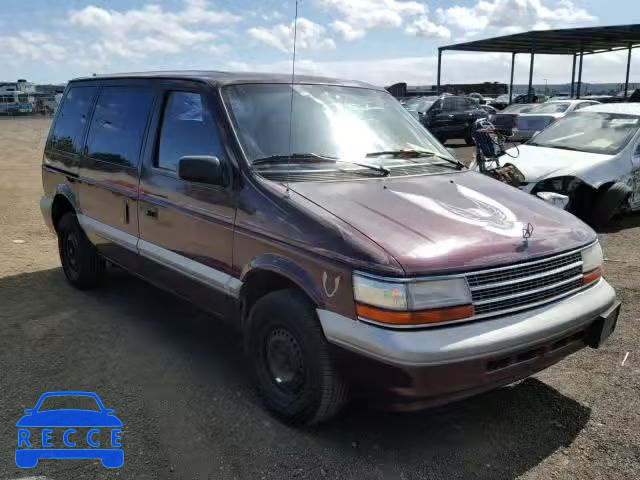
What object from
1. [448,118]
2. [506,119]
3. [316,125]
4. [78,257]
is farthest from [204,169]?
[448,118]

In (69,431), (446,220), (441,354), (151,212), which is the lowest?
(69,431)

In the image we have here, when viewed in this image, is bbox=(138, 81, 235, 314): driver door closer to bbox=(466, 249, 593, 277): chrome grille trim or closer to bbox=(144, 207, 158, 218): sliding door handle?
bbox=(144, 207, 158, 218): sliding door handle

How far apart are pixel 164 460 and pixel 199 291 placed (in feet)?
3.88

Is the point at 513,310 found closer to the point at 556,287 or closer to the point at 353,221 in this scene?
the point at 556,287

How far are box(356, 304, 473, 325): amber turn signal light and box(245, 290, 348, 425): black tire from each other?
1.06 feet

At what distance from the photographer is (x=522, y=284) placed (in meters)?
2.95

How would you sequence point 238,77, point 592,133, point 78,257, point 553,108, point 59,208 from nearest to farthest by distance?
point 238,77 < point 78,257 < point 59,208 < point 592,133 < point 553,108

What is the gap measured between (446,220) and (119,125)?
292 cm

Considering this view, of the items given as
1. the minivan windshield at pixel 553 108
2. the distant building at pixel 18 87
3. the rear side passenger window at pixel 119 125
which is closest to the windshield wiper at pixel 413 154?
the rear side passenger window at pixel 119 125

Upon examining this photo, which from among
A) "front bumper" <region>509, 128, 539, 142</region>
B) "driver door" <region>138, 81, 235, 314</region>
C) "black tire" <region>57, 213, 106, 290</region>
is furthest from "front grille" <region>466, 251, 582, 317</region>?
"front bumper" <region>509, 128, 539, 142</region>

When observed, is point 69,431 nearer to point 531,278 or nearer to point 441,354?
point 441,354

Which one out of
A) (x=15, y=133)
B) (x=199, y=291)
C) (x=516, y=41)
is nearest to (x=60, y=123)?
(x=199, y=291)

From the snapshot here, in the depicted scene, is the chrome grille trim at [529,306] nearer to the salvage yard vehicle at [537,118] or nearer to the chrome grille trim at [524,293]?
the chrome grille trim at [524,293]

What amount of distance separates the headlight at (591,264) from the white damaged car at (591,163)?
12.1 ft
